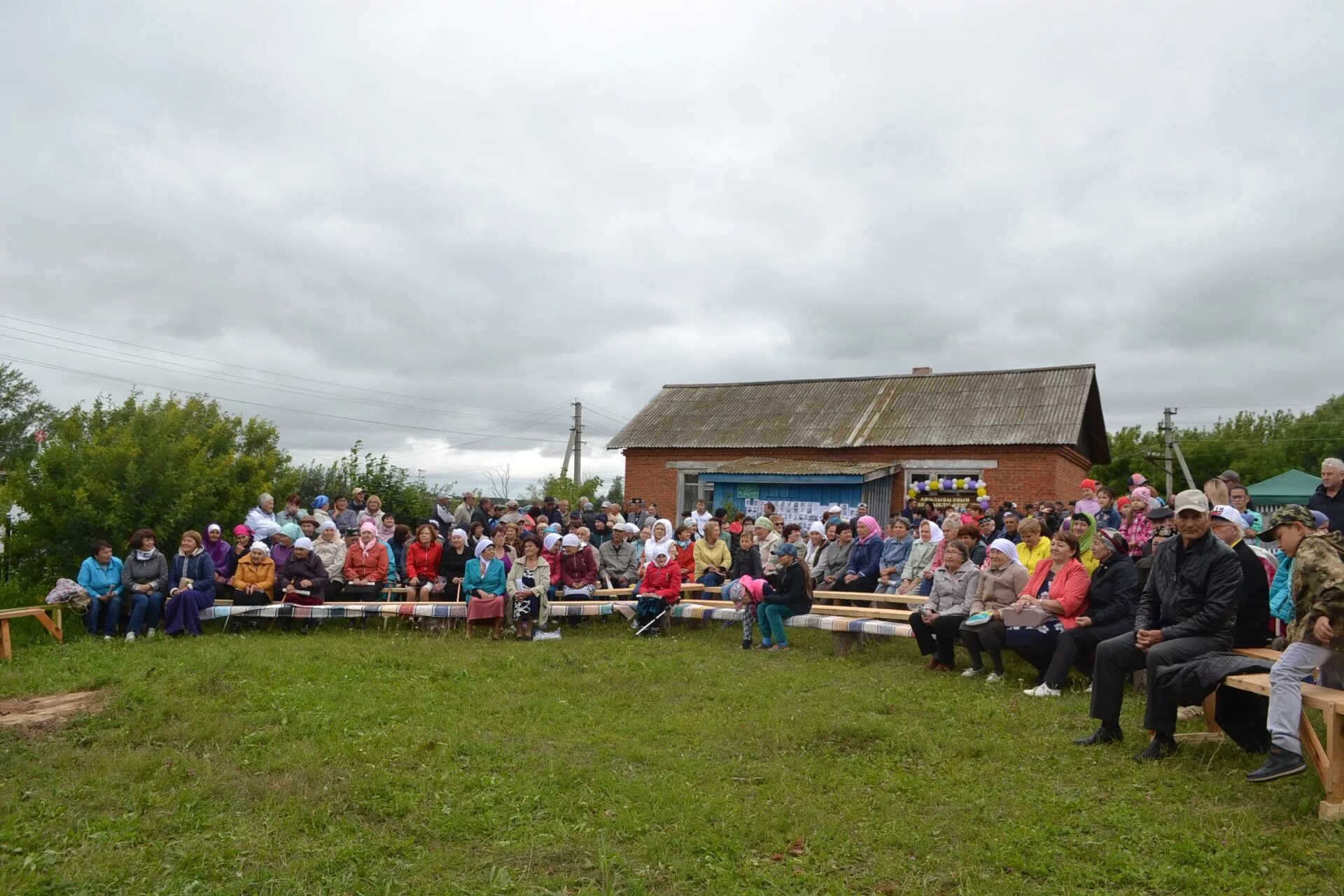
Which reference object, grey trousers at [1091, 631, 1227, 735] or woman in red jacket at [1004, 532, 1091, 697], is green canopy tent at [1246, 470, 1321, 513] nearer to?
woman in red jacket at [1004, 532, 1091, 697]

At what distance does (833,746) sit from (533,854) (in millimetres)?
2194

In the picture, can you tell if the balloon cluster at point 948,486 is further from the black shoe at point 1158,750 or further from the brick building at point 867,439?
the black shoe at point 1158,750

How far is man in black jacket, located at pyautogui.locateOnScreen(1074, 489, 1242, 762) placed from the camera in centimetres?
547

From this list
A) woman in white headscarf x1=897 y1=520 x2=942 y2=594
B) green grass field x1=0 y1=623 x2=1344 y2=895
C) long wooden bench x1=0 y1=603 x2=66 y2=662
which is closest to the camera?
green grass field x1=0 y1=623 x2=1344 y2=895

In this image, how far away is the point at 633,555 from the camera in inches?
507

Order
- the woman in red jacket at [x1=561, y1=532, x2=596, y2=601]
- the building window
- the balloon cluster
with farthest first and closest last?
the building window < the balloon cluster < the woman in red jacket at [x1=561, y1=532, x2=596, y2=601]

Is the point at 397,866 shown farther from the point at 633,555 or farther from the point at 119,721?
the point at 633,555

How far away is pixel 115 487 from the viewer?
12.0 m

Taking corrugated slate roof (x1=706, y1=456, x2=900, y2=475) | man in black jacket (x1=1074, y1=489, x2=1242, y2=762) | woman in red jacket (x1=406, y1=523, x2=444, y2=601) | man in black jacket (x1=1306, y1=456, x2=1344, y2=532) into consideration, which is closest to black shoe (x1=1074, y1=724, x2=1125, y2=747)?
man in black jacket (x1=1074, y1=489, x2=1242, y2=762)

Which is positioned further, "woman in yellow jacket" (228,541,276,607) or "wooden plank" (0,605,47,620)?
"woman in yellow jacket" (228,541,276,607)

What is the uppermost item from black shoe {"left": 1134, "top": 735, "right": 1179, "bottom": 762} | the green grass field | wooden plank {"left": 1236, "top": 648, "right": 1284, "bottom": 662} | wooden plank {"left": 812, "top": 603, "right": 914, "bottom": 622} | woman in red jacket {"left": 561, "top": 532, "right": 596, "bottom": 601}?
woman in red jacket {"left": 561, "top": 532, "right": 596, "bottom": 601}

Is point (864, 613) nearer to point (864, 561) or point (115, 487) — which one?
point (864, 561)

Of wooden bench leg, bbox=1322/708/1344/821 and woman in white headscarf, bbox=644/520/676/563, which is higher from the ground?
woman in white headscarf, bbox=644/520/676/563

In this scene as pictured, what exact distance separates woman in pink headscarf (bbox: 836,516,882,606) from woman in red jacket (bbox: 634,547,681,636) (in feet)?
6.98
